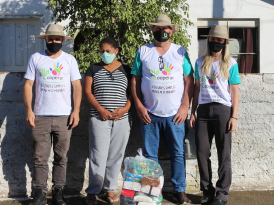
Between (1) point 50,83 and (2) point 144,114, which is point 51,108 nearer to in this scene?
(1) point 50,83

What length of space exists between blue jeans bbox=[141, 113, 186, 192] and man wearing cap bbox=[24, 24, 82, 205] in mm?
847

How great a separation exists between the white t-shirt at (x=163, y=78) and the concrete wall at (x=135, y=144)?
2.05ft

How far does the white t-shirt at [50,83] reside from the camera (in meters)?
3.94

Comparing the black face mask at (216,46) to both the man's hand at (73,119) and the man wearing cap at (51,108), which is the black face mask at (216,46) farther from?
the man's hand at (73,119)

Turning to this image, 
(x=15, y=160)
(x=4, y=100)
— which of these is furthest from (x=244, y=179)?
(x=4, y=100)

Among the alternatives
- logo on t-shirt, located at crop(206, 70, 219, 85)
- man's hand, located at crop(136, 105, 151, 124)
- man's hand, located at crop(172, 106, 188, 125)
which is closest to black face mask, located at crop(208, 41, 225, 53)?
logo on t-shirt, located at crop(206, 70, 219, 85)

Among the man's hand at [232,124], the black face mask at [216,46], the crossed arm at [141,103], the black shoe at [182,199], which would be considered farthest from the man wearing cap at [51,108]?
the man's hand at [232,124]

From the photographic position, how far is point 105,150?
4.05 meters

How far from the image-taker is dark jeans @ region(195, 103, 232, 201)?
3.92 m

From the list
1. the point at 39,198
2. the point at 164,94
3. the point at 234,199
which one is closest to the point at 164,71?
the point at 164,94

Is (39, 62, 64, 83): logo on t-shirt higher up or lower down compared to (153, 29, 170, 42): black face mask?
lower down

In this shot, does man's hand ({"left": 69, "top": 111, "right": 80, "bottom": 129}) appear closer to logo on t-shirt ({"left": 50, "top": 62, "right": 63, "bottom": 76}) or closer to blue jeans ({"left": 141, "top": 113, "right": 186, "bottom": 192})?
logo on t-shirt ({"left": 50, "top": 62, "right": 63, "bottom": 76})

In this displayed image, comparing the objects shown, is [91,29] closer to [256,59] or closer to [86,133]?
[86,133]

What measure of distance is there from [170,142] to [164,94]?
0.56m
